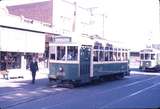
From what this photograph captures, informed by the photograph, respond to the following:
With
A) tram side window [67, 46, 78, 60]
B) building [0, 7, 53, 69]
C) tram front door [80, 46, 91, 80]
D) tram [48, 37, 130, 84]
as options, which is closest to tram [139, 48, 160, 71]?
building [0, 7, 53, 69]

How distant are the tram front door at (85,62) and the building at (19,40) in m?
10.9

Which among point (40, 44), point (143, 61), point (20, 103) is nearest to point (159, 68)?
point (143, 61)

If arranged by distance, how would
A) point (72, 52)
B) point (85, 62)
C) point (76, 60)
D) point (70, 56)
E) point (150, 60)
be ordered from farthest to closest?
point (150, 60) → point (85, 62) → point (72, 52) → point (70, 56) → point (76, 60)

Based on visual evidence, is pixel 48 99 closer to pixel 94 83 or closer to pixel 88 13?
pixel 94 83

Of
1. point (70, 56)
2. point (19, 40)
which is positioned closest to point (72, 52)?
point (70, 56)

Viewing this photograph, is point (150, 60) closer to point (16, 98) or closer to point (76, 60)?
point (76, 60)

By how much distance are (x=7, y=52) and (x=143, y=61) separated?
17230 mm

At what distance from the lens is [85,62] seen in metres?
21.2

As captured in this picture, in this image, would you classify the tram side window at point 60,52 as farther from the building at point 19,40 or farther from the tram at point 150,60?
the tram at point 150,60

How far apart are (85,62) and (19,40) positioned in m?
12.6

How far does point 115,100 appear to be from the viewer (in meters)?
15.2

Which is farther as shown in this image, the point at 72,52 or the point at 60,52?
the point at 60,52

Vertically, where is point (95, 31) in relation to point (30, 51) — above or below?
above

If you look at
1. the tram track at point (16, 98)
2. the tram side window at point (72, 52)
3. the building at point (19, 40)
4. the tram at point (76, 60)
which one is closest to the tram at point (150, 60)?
the building at point (19, 40)
